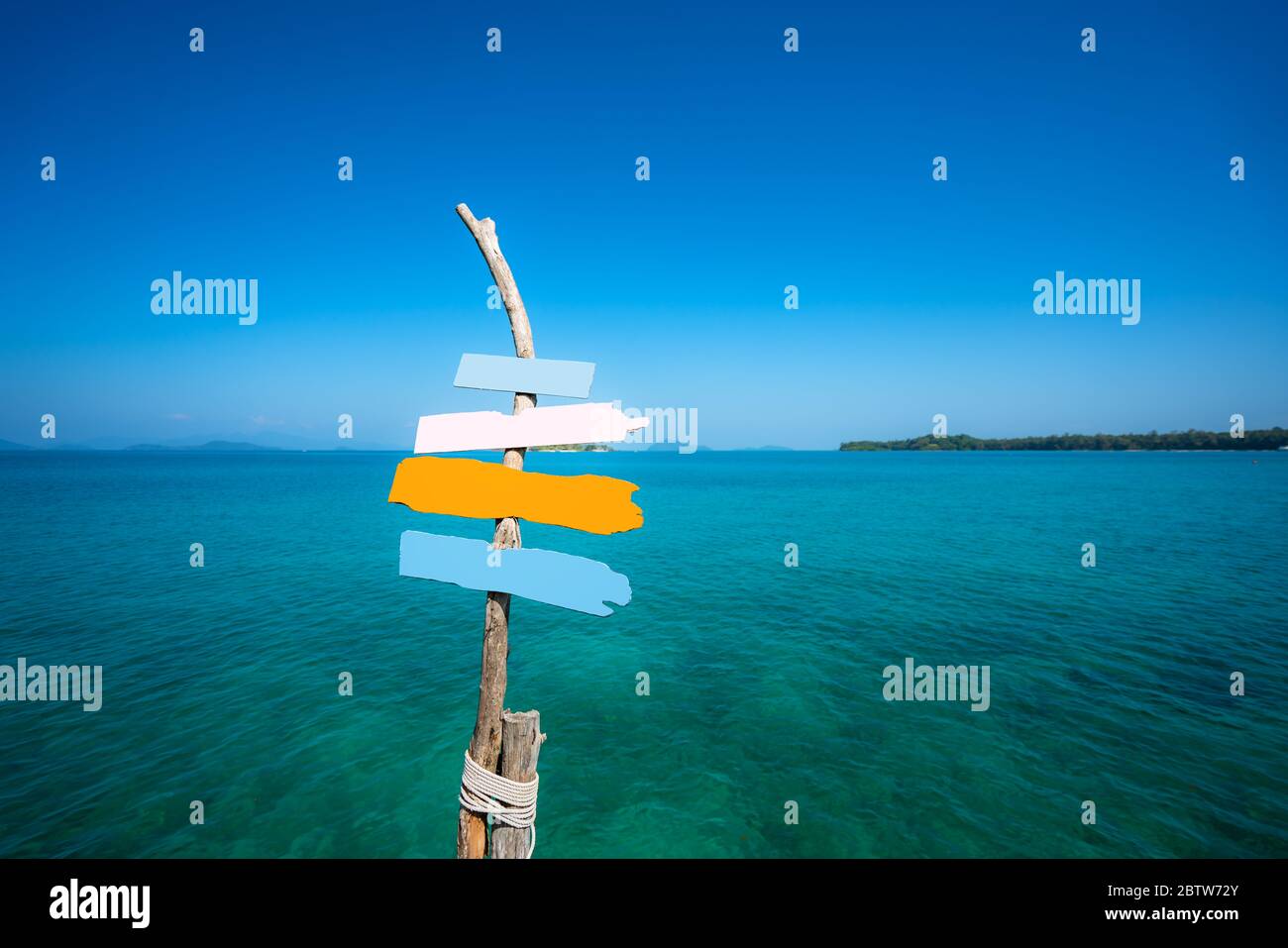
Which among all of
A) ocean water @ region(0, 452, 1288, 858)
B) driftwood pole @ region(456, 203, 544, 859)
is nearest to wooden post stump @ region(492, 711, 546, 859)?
driftwood pole @ region(456, 203, 544, 859)

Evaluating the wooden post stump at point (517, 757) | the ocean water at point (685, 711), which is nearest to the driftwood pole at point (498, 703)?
the wooden post stump at point (517, 757)

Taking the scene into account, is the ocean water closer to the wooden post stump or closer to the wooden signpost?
the wooden post stump

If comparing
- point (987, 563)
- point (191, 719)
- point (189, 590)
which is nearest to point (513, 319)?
point (191, 719)

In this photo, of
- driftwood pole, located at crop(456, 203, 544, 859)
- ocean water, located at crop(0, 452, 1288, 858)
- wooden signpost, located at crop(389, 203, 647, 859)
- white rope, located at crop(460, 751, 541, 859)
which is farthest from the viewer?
ocean water, located at crop(0, 452, 1288, 858)

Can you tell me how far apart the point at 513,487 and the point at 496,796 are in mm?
3070

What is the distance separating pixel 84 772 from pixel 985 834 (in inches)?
696

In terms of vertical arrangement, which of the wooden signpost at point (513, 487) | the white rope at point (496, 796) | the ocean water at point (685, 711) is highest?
A: the wooden signpost at point (513, 487)

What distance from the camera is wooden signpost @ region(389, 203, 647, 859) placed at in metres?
3.91

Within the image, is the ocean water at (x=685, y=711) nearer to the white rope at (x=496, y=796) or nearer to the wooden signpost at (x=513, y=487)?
the white rope at (x=496, y=796)

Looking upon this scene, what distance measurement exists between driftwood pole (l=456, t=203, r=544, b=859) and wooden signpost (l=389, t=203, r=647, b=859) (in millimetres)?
18

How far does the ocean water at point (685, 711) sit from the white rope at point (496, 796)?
5.02m

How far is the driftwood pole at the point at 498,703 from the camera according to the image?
182 inches
